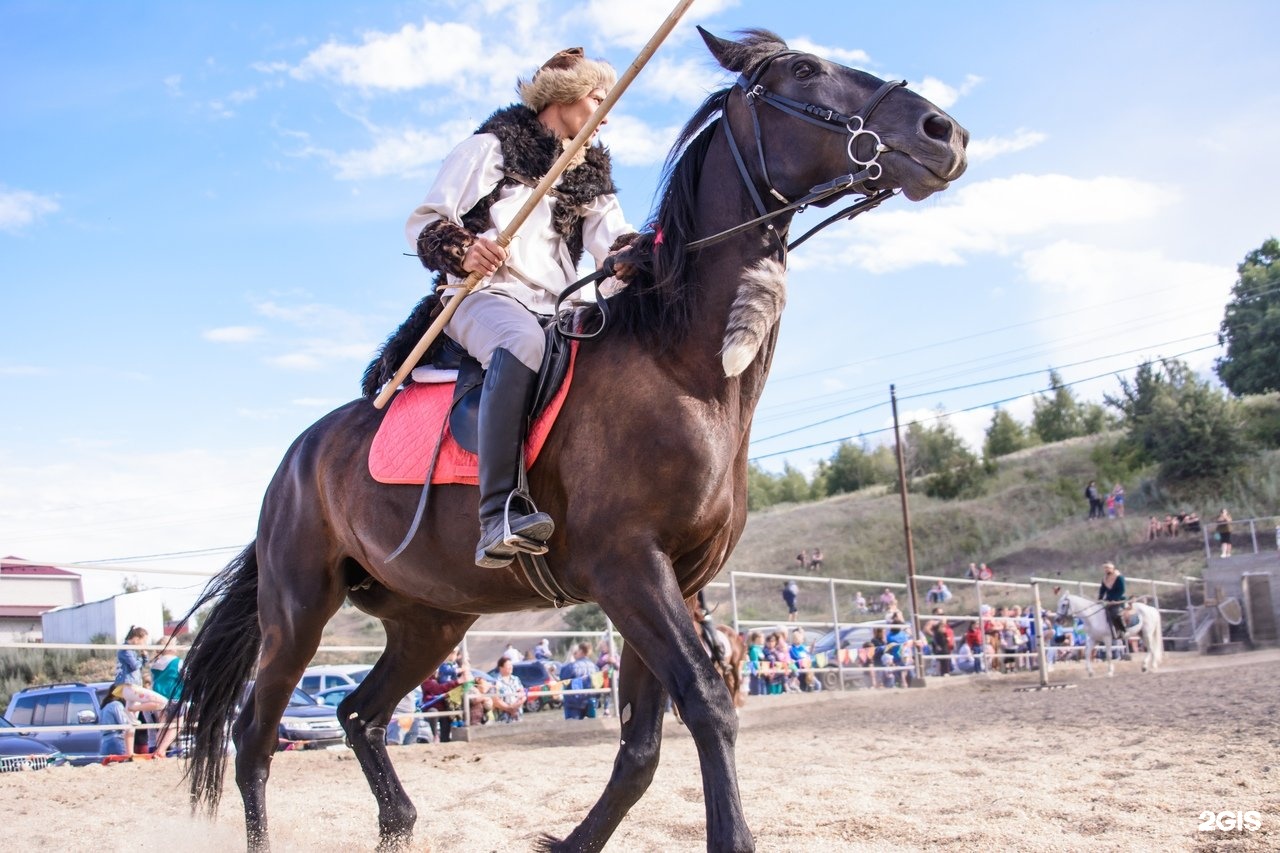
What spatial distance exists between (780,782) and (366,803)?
2.82 meters

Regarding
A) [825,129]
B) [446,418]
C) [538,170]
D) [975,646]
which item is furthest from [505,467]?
[975,646]

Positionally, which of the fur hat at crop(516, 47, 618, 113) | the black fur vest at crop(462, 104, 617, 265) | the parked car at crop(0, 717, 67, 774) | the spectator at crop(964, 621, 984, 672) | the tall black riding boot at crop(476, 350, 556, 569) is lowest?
the spectator at crop(964, 621, 984, 672)

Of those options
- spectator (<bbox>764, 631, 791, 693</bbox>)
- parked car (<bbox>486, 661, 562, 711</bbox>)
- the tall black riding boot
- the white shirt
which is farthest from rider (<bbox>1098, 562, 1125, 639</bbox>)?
the tall black riding boot

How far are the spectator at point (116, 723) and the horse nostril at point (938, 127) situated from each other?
373 inches

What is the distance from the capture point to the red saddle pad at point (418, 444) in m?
4.22

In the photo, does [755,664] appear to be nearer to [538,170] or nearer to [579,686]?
[579,686]

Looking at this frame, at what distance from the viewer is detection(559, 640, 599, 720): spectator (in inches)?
583

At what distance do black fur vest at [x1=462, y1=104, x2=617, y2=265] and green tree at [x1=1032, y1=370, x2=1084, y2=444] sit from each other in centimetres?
7963

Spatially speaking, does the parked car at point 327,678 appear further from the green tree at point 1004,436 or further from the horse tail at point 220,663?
the green tree at point 1004,436

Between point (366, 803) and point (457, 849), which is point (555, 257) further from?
point (366, 803)

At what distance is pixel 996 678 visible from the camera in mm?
21953

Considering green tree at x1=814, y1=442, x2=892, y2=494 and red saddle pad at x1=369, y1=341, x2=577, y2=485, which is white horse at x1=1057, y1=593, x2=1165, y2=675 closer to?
red saddle pad at x1=369, y1=341, x2=577, y2=485

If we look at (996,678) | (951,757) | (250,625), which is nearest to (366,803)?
(250,625)

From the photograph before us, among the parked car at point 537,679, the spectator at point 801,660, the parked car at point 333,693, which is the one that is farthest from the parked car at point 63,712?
the spectator at point 801,660
